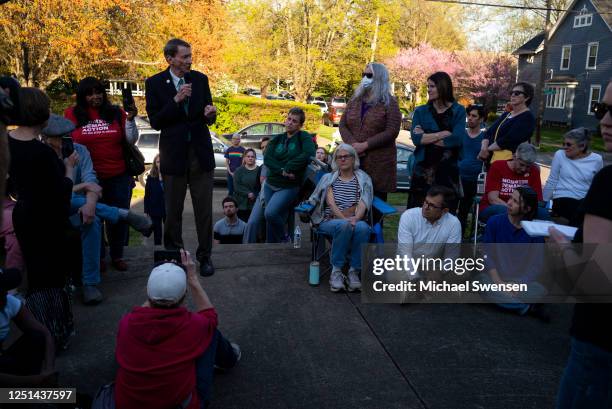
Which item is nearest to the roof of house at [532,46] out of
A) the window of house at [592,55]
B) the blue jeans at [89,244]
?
the window of house at [592,55]

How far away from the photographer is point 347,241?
4.87 meters

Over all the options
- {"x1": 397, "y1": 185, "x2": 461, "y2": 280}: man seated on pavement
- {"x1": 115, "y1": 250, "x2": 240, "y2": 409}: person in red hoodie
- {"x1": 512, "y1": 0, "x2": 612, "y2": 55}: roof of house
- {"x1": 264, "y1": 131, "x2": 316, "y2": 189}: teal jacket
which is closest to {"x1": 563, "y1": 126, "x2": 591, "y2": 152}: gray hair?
{"x1": 397, "y1": 185, "x2": 461, "y2": 280}: man seated on pavement

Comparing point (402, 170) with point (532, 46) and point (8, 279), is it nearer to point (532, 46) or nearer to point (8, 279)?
point (8, 279)

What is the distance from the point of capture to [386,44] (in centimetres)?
3145

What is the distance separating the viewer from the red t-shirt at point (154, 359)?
8.28 feet

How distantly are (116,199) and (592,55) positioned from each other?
133ft

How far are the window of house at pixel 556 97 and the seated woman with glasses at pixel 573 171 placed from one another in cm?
3778

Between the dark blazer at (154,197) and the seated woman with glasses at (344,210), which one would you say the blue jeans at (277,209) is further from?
the dark blazer at (154,197)

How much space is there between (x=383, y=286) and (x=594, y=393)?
107 inches

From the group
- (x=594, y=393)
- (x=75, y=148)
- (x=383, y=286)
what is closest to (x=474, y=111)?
(x=383, y=286)

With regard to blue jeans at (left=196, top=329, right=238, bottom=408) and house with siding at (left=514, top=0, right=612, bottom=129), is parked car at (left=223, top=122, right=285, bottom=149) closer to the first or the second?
blue jeans at (left=196, top=329, right=238, bottom=408)

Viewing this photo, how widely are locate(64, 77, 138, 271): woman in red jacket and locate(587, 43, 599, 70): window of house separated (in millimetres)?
39568

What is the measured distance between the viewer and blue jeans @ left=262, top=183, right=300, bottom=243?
6.14 m

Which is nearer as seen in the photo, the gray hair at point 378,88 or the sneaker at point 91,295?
the sneaker at point 91,295
